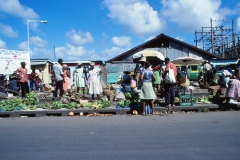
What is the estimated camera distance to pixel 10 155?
4176 mm

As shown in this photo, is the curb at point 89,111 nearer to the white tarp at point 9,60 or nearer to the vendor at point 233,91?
the vendor at point 233,91

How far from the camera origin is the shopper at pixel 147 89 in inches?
314

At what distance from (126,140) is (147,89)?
3331 mm

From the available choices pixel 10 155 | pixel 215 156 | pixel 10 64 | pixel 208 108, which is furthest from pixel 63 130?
pixel 10 64

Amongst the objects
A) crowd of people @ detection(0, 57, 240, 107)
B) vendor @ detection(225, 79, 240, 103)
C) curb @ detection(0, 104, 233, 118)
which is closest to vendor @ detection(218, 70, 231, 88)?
crowd of people @ detection(0, 57, 240, 107)

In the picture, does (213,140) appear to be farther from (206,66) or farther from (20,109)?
(206,66)

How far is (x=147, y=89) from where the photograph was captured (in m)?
8.00

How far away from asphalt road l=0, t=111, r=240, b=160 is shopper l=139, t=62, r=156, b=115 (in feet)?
3.99

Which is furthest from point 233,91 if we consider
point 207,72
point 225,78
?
point 207,72

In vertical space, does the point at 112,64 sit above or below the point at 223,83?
above

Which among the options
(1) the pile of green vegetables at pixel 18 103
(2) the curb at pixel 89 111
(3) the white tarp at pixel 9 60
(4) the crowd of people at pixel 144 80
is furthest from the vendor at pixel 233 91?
(3) the white tarp at pixel 9 60

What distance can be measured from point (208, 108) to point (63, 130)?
18.7 feet

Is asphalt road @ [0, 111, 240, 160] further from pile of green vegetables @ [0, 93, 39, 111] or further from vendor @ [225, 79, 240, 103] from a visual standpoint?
pile of green vegetables @ [0, 93, 39, 111]

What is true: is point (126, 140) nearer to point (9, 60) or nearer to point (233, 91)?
point (233, 91)
